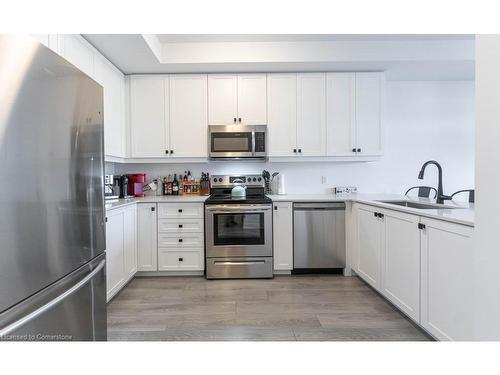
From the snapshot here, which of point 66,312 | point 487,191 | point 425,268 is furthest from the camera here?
point 425,268

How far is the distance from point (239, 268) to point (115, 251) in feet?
4.03

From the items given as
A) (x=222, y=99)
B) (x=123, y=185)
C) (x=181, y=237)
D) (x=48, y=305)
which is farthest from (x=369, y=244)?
(x=123, y=185)

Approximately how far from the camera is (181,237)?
10.3 ft

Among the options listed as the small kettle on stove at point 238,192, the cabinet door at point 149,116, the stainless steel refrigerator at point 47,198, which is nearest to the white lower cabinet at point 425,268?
the small kettle on stove at point 238,192

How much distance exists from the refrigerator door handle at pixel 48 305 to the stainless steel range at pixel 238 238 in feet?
5.69

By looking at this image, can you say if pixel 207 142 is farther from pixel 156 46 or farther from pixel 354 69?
pixel 354 69

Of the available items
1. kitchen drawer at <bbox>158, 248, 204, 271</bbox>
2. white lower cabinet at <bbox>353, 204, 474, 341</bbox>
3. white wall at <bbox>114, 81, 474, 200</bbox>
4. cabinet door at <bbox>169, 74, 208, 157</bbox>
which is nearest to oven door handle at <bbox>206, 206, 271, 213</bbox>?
kitchen drawer at <bbox>158, 248, 204, 271</bbox>

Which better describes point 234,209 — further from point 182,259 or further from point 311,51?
point 311,51

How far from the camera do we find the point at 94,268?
1.38m

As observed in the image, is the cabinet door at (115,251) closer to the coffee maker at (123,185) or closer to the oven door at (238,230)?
the coffee maker at (123,185)

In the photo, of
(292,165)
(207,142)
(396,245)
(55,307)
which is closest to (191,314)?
(55,307)

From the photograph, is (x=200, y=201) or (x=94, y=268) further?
(x=200, y=201)

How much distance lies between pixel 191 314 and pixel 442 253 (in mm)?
1774
